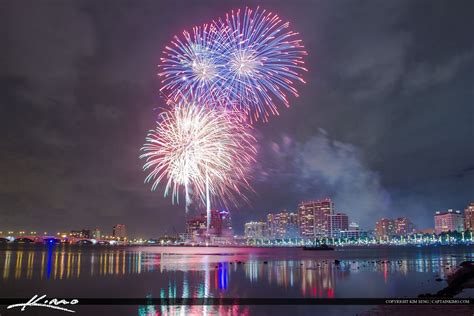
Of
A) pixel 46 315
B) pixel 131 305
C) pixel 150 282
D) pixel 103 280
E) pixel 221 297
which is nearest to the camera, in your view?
pixel 46 315

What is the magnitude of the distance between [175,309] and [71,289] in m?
19.7

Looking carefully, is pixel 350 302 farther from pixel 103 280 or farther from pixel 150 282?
pixel 103 280

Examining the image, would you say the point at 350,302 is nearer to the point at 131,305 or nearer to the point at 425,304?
the point at 425,304

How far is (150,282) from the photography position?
4931cm

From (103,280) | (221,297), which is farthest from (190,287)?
(103,280)

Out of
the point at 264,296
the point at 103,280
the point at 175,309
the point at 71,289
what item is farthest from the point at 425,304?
the point at 103,280

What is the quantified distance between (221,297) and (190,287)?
7.68 meters

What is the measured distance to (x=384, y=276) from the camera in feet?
189

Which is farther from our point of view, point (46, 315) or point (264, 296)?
point (264, 296)

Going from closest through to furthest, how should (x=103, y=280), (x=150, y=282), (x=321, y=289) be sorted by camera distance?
(x=321, y=289), (x=150, y=282), (x=103, y=280)

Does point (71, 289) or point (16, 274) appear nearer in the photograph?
point (71, 289)

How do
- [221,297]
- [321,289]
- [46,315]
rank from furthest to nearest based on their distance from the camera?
[321,289] < [221,297] < [46,315]

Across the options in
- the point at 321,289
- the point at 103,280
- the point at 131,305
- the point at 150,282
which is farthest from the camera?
the point at 103,280

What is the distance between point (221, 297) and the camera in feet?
121
